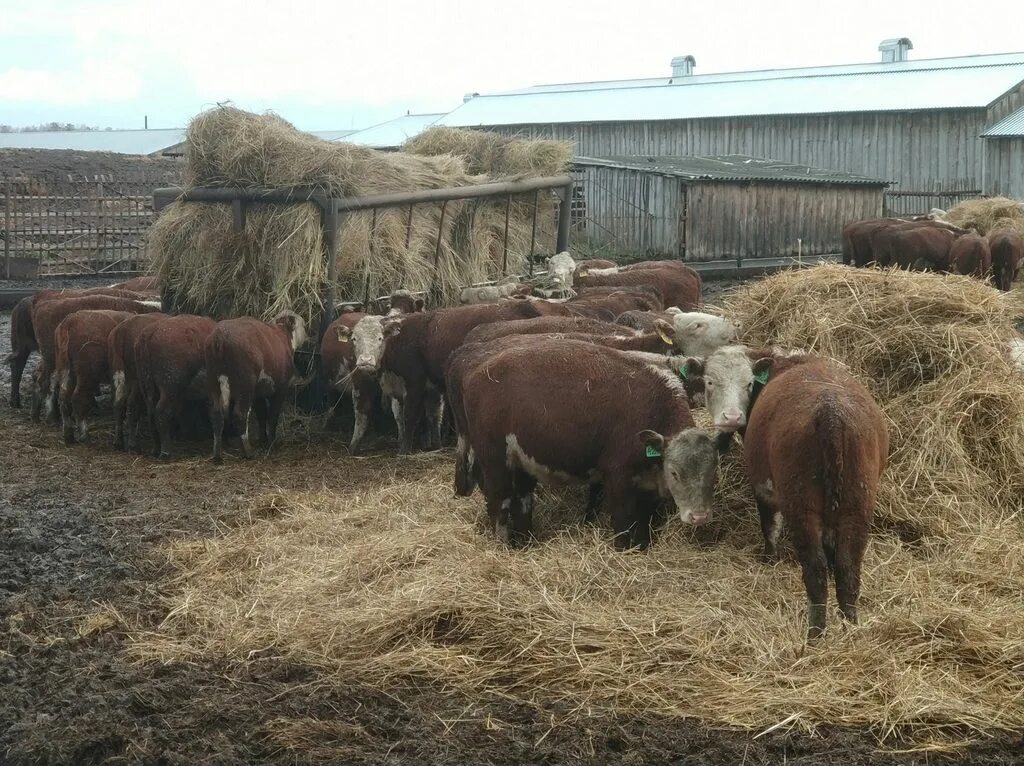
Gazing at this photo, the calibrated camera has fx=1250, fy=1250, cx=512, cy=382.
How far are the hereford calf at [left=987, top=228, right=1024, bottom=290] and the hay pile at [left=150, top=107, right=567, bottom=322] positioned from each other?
11.4 meters

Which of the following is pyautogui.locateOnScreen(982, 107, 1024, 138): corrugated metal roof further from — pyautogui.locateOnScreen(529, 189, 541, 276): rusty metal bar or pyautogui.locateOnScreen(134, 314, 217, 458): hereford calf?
pyautogui.locateOnScreen(134, 314, 217, 458): hereford calf

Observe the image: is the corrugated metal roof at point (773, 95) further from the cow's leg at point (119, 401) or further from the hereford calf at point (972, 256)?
the cow's leg at point (119, 401)

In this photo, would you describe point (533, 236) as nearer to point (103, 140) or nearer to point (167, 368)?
point (167, 368)

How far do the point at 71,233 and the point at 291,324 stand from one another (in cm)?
1431

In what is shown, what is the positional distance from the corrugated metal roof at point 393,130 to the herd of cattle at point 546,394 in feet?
105

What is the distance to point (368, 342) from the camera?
12461 mm

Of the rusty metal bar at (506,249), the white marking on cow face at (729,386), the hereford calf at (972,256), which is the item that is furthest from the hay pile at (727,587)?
the hereford calf at (972,256)

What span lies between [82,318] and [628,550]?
752 cm

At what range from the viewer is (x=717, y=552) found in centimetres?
767

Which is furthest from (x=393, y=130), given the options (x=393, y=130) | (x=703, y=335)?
(x=703, y=335)

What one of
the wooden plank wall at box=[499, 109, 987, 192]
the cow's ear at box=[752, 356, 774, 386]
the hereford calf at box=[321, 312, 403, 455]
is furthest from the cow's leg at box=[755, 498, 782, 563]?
the wooden plank wall at box=[499, 109, 987, 192]

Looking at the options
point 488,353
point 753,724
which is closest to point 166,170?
point 488,353

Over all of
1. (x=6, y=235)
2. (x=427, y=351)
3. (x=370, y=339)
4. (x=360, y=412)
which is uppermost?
(x=6, y=235)

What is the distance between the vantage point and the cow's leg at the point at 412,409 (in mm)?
12359
